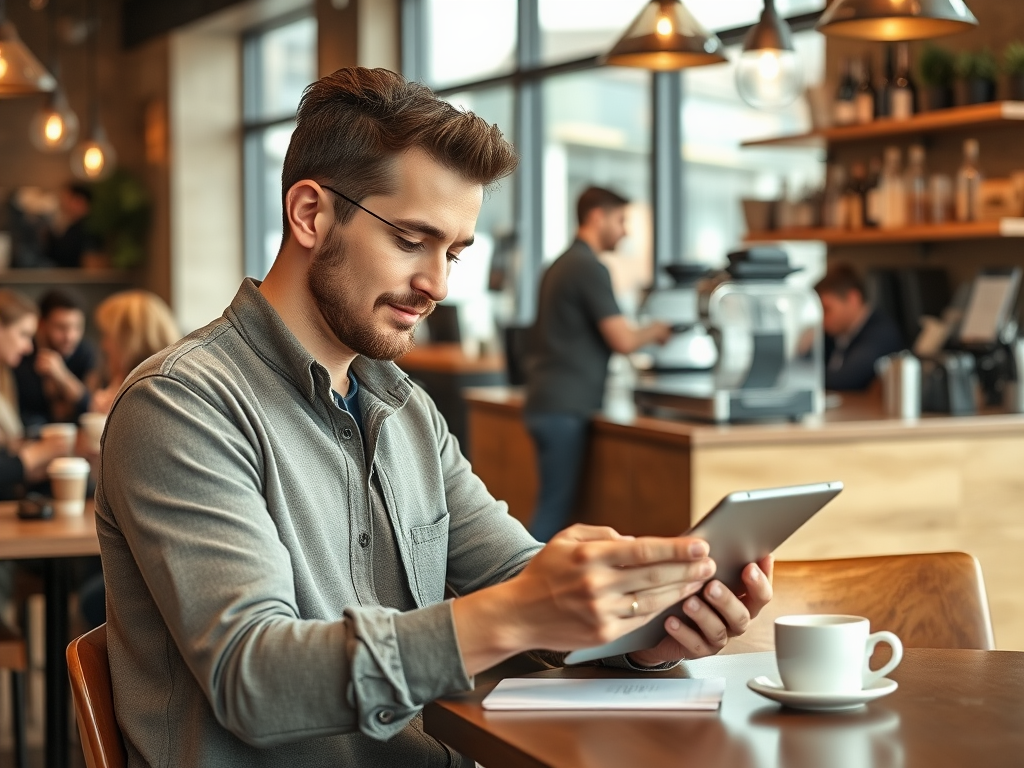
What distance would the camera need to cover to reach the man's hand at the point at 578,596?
3.93 feet

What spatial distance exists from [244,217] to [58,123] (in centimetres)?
389

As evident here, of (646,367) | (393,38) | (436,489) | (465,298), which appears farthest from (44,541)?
(393,38)

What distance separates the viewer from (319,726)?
4.07 ft

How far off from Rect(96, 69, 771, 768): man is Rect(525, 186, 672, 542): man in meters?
2.88

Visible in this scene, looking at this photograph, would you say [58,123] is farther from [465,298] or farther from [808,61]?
[808,61]

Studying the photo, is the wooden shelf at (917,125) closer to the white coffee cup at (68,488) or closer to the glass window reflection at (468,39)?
the glass window reflection at (468,39)

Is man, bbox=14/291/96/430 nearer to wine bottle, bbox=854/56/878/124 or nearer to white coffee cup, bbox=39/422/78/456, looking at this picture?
white coffee cup, bbox=39/422/78/456

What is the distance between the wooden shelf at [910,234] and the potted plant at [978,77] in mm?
425

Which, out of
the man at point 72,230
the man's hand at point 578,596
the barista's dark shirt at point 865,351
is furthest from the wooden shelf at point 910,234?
the man at point 72,230

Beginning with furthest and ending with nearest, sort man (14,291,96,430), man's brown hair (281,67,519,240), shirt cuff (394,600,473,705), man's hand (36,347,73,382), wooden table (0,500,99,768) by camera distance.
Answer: man (14,291,96,430) < man's hand (36,347,73,382) < wooden table (0,500,99,768) < man's brown hair (281,67,519,240) < shirt cuff (394,600,473,705)

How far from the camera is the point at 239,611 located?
1253 millimetres

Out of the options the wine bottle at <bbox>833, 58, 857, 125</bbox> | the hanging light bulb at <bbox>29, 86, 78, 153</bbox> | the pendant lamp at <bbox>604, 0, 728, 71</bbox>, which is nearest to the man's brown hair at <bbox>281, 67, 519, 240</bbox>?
the pendant lamp at <bbox>604, 0, 728, 71</bbox>

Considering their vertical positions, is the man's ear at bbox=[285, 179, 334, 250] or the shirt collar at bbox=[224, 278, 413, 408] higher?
the man's ear at bbox=[285, 179, 334, 250]

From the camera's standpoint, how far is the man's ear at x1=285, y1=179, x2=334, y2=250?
1528 mm
